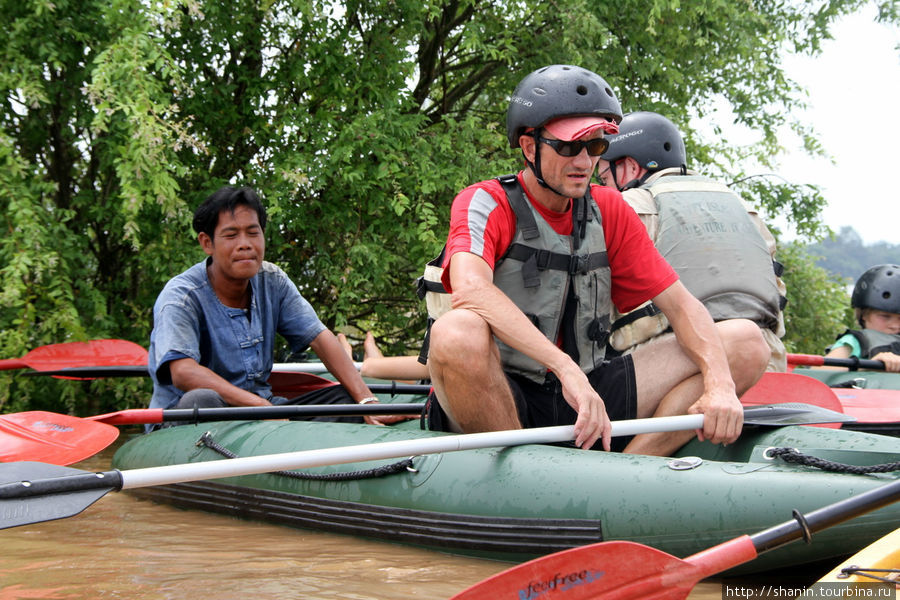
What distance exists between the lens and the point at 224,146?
256 inches

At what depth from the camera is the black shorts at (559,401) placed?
3201mm

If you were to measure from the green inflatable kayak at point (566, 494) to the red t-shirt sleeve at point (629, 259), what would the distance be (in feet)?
1.76

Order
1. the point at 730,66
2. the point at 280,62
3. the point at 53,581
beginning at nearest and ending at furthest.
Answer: the point at 53,581, the point at 280,62, the point at 730,66

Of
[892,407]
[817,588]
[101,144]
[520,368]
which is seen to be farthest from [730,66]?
[817,588]

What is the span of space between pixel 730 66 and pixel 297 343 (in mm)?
5279

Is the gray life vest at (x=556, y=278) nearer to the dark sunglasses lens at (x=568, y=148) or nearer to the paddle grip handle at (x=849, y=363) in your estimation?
the dark sunglasses lens at (x=568, y=148)

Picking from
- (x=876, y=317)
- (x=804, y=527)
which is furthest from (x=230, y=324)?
(x=876, y=317)

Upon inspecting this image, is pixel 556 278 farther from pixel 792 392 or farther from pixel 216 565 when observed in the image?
pixel 216 565

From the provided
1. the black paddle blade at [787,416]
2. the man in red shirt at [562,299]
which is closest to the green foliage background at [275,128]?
the man in red shirt at [562,299]

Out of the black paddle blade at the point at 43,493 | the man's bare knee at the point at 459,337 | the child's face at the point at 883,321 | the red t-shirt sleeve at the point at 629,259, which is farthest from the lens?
the child's face at the point at 883,321

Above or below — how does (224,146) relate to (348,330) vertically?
above

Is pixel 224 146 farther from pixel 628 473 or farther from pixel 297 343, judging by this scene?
pixel 628 473

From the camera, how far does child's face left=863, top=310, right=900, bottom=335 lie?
18.7ft

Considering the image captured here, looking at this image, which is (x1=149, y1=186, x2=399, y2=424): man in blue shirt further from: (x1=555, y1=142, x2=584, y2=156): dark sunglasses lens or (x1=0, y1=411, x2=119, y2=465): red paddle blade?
(x1=555, y1=142, x2=584, y2=156): dark sunglasses lens
